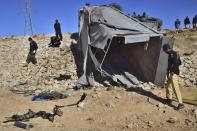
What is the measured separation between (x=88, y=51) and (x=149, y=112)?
587 cm

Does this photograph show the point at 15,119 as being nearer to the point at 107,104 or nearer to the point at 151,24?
the point at 107,104

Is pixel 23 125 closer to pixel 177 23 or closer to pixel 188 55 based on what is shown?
pixel 188 55

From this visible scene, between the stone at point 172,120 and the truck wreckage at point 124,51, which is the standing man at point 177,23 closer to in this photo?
the truck wreckage at point 124,51

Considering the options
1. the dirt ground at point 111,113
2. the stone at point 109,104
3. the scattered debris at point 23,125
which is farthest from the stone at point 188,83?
the scattered debris at point 23,125

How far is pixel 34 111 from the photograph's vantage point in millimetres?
11352

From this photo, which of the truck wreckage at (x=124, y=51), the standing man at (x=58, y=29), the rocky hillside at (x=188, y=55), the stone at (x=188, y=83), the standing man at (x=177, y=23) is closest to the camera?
the stone at (x=188, y=83)

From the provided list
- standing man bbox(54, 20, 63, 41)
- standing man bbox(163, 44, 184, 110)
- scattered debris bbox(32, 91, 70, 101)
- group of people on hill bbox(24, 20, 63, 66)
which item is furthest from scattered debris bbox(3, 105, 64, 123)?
standing man bbox(54, 20, 63, 41)

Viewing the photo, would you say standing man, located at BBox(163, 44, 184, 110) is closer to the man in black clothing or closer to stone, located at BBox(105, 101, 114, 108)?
stone, located at BBox(105, 101, 114, 108)

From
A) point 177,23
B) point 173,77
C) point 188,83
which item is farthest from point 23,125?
point 177,23

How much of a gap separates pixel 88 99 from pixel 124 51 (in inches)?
227

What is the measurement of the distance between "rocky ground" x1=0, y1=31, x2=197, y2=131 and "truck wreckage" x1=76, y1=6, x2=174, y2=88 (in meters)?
0.66

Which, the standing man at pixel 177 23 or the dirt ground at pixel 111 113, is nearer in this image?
the dirt ground at pixel 111 113

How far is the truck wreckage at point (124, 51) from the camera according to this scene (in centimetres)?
1467

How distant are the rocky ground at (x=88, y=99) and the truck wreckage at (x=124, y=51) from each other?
0.66 m
